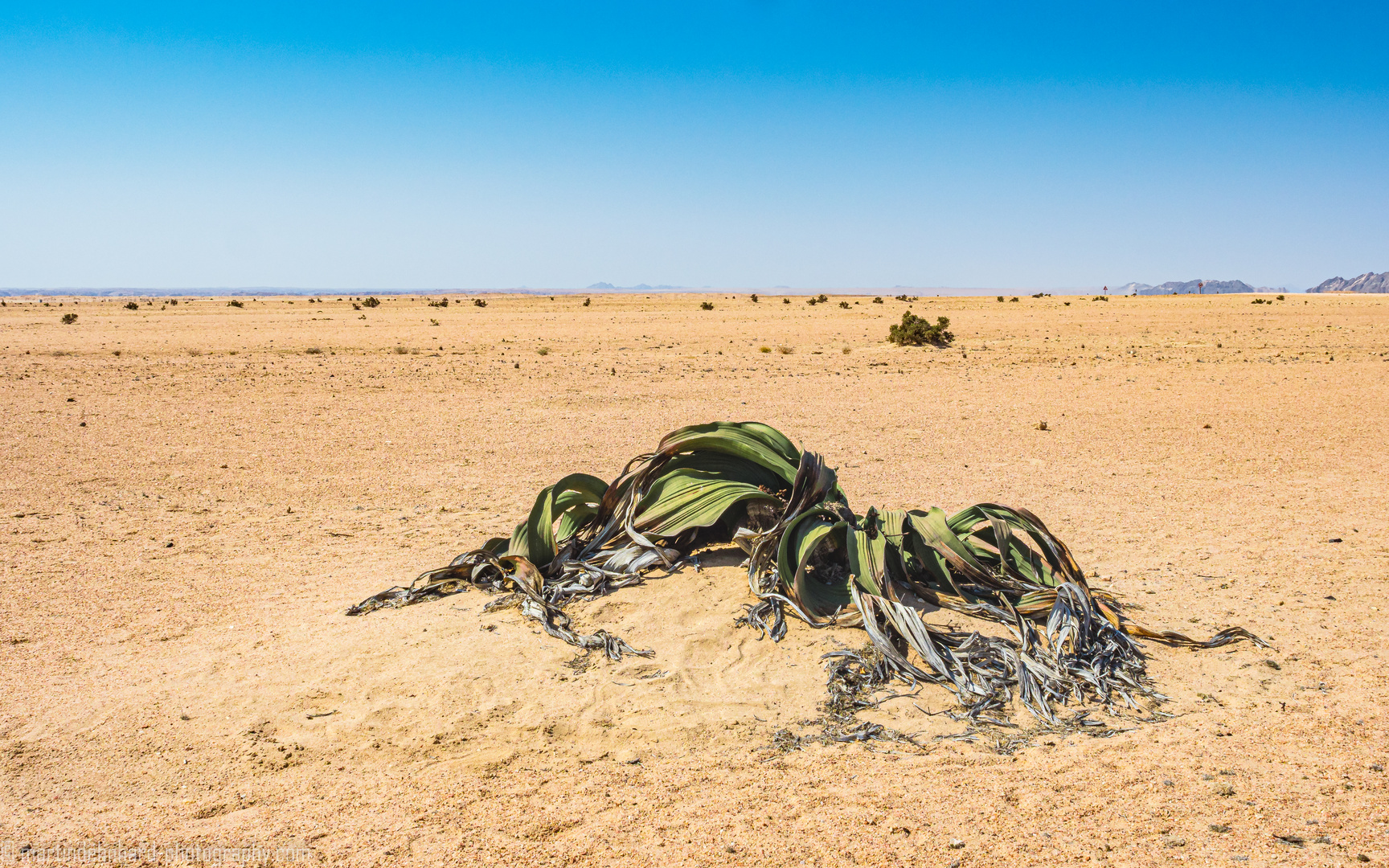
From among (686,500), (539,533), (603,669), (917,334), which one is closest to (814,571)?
(686,500)

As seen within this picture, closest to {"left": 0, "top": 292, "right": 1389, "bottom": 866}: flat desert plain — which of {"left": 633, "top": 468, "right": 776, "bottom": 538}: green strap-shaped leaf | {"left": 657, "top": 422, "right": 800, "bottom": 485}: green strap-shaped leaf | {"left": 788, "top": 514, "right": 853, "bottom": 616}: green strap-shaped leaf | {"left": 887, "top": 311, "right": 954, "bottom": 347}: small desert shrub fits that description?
{"left": 788, "top": 514, "right": 853, "bottom": 616}: green strap-shaped leaf

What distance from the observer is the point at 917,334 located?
2197 cm

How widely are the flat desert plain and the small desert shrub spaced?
10656 millimetres

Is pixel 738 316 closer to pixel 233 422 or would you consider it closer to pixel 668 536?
pixel 233 422

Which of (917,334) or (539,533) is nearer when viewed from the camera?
(539,533)

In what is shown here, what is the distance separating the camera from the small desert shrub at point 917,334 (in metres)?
22.0

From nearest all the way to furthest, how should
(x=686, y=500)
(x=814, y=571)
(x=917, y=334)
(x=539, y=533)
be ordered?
(x=814, y=571) < (x=539, y=533) < (x=686, y=500) < (x=917, y=334)

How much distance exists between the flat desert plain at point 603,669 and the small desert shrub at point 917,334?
420 inches

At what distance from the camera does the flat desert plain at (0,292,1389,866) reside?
2930mm

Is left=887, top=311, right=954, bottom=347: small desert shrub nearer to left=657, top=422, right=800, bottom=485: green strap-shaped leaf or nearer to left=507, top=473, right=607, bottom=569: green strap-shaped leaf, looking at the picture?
left=657, top=422, right=800, bottom=485: green strap-shaped leaf

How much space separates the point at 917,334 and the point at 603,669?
756 inches

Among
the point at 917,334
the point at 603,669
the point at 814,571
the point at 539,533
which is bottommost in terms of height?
the point at 603,669

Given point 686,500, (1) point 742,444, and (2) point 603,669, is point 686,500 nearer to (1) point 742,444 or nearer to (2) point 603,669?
(1) point 742,444

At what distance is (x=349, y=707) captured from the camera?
373 cm
